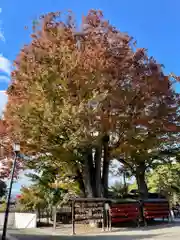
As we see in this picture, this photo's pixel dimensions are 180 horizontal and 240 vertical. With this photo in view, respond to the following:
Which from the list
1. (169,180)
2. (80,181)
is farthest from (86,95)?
(169,180)

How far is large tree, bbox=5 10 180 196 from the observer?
9992mm

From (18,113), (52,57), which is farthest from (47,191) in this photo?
(52,57)

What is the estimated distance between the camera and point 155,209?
12500mm

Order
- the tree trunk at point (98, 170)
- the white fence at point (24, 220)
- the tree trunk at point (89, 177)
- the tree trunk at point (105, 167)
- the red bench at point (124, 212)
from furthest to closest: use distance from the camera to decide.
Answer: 1. the white fence at point (24, 220)
2. the tree trunk at point (105, 167)
3. the tree trunk at point (98, 170)
4. the tree trunk at point (89, 177)
5. the red bench at point (124, 212)

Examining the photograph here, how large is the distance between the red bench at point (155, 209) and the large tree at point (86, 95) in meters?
2.43

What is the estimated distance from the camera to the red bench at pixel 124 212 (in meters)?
10.9

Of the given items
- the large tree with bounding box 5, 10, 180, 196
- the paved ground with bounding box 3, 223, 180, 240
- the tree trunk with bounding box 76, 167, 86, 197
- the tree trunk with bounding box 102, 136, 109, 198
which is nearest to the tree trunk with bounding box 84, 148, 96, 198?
the large tree with bounding box 5, 10, 180, 196

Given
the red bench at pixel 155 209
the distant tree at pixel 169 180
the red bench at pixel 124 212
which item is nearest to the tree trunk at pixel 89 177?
the red bench at pixel 124 212

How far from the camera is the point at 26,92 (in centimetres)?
1105

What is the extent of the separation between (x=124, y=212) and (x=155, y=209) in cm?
226

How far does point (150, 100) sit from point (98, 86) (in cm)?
284

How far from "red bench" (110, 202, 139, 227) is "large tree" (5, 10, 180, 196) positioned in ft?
4.94

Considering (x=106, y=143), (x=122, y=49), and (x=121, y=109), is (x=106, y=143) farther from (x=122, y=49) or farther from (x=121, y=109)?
(x=122, y=49)

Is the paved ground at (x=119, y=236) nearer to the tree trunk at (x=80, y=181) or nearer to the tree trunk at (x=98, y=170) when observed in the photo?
the tree trunk at (x=98, y=170)
